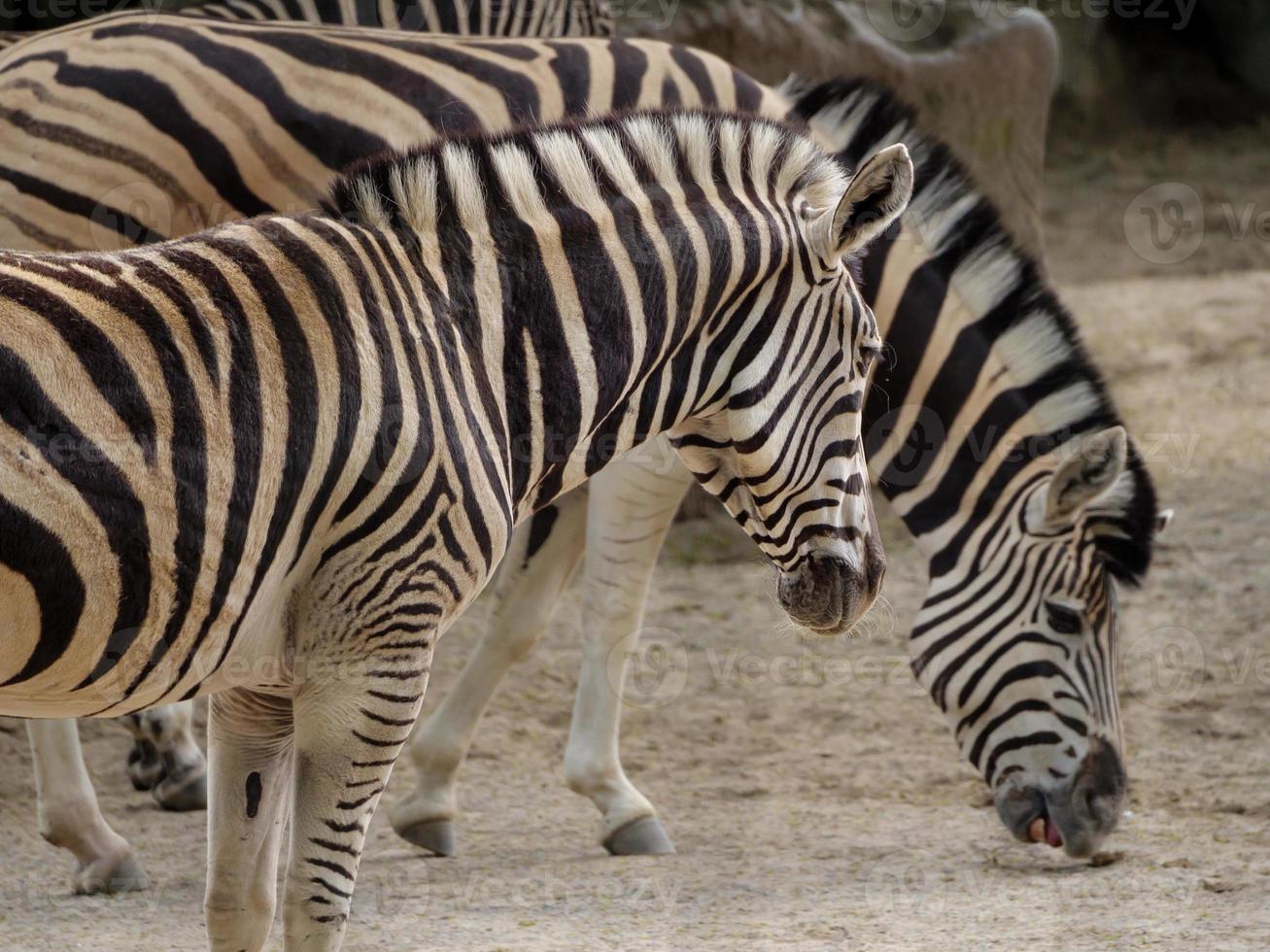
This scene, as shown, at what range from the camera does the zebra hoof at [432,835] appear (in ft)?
18.4

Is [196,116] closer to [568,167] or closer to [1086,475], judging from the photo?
[568,167]

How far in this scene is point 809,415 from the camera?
3.76 m

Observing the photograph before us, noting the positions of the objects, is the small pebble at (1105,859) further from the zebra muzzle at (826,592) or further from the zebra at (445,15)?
the zebra at (445,15)

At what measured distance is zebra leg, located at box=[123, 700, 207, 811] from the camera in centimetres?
597

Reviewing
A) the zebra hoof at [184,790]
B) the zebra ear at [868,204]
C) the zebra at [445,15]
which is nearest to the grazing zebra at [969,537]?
the zebra hoof at [184,790]

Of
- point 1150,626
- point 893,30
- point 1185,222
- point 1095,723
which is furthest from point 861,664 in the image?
point 1185,222

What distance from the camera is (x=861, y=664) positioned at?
777 centimetres

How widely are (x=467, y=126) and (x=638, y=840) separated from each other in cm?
276

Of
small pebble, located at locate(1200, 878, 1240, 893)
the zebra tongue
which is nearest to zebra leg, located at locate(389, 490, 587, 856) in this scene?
the zebra tongue

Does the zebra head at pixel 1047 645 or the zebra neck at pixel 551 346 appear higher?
the zebra neck at pixel 551 346

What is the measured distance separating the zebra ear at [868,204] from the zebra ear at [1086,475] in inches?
73.1

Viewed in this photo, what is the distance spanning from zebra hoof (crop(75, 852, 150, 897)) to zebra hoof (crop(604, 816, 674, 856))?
169 centimetres

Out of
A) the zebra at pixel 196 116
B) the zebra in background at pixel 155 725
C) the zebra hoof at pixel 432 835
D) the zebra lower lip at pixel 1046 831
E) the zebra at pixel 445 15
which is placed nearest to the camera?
the zebra in background at pixel 155 725

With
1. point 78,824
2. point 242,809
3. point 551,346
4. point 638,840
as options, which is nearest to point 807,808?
point 638,840
